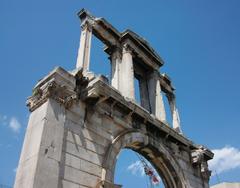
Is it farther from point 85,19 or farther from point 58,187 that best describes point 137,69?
point 58,187

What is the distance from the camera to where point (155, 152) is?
11.4 meters

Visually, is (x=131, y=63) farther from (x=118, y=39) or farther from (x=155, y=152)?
(x=155, y=152)

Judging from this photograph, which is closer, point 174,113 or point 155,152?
point 155,152

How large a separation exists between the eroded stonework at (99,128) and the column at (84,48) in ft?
0.12

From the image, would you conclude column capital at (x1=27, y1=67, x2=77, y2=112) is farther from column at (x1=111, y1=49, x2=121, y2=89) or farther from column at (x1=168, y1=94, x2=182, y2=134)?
column at (x1=168, y1=94, x2=182, y2=134)

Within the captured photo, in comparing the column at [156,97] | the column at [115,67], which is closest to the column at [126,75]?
the column at [115,67]

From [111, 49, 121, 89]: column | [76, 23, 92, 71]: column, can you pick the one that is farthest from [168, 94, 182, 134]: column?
[76, 23, 92, 71]: column

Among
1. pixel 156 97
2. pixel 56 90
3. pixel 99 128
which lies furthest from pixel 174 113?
pixel 56 90

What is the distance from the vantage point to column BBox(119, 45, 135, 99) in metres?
11.9

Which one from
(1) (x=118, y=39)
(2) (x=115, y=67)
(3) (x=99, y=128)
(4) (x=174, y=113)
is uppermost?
(1) (x=118, y=39)

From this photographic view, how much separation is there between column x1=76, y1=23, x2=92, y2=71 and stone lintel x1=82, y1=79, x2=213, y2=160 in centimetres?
160

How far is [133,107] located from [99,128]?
185cm

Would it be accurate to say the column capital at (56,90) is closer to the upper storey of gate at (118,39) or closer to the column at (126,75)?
the column at (126,75)

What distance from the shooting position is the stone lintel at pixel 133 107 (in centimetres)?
906
